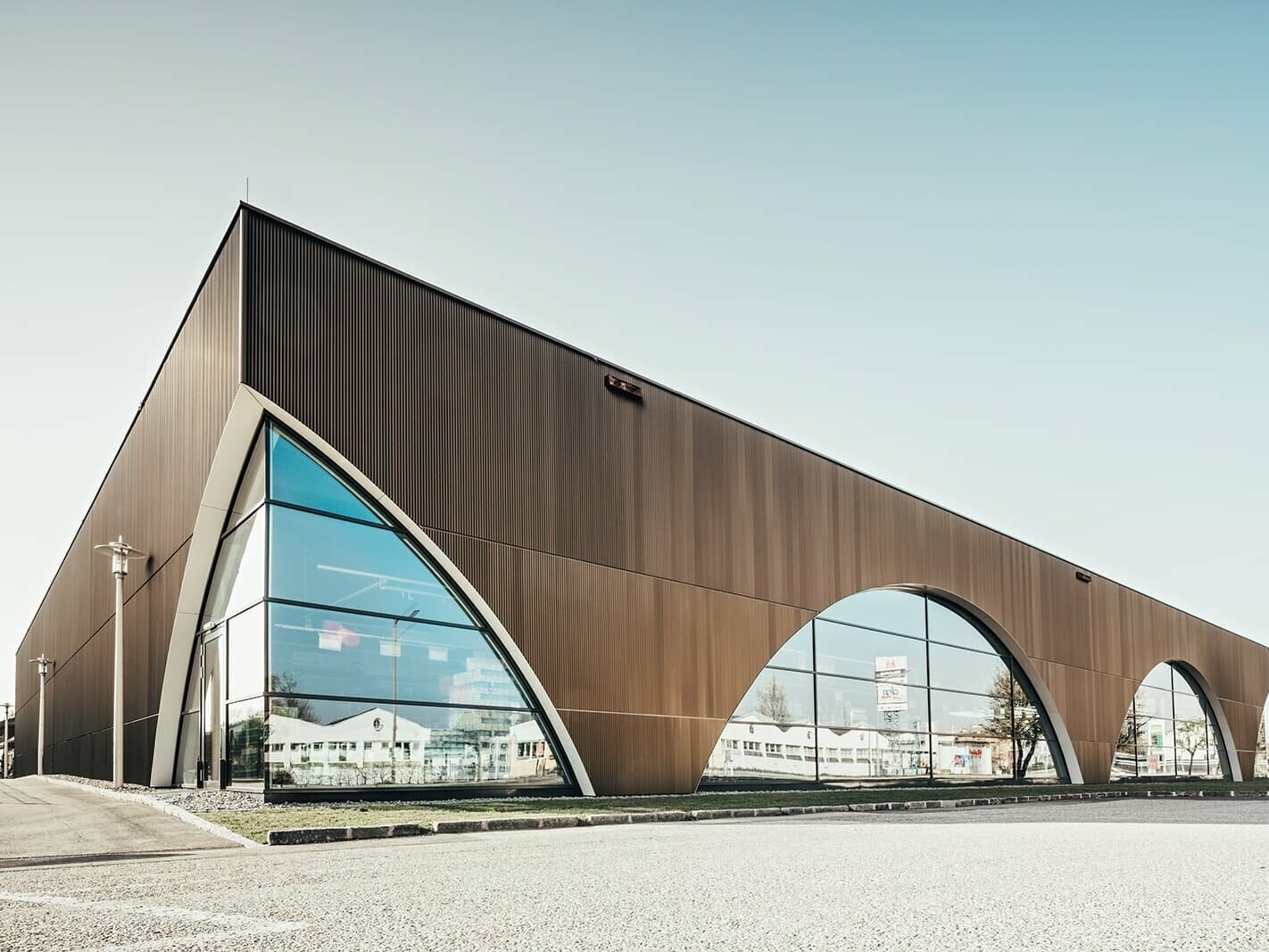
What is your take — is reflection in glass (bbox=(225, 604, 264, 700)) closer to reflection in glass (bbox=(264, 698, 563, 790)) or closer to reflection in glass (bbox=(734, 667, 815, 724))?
reflection in glass (bbox=(264, 698, 563, 790))

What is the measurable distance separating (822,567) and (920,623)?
617 cm

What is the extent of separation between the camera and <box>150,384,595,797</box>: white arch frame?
1750 centimetres

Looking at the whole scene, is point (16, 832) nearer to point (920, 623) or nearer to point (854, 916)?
point (854, 916)

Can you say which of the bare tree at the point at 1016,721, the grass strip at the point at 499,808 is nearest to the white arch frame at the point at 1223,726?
the bare tree at the point at 1016,721

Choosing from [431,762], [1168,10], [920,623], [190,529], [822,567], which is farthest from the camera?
[920,623]

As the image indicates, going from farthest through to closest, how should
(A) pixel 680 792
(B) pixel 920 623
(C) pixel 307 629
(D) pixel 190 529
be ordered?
(B) pixel 920 623 < (A) pixel 680 792 < (D) pixel 190 529 < (C) pixel 307 629

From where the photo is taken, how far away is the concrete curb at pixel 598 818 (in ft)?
38.7

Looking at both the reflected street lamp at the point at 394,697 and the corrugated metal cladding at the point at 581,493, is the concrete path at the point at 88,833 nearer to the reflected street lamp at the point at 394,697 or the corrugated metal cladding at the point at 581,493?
the reflected street lamp at the point at 394,697

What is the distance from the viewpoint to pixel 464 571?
751 inches

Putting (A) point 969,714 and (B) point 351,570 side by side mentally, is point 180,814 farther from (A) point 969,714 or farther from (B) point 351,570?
(A) point 969,714

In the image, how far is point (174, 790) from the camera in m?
20.1

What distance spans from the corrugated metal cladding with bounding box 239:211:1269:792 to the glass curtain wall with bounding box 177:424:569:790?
70cm

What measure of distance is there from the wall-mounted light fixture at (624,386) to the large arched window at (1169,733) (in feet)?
95.4

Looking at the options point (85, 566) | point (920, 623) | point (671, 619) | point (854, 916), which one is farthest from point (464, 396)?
point (85, 566)
